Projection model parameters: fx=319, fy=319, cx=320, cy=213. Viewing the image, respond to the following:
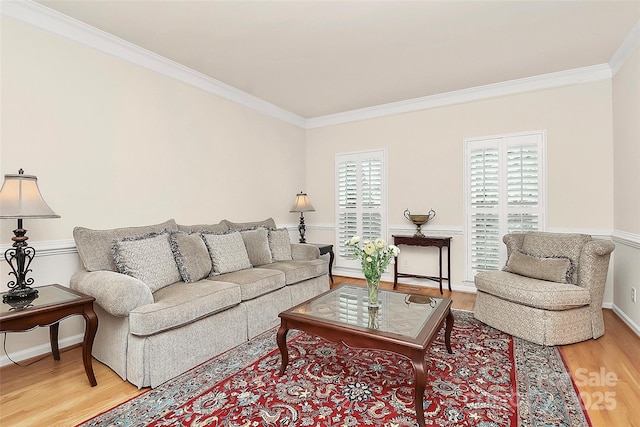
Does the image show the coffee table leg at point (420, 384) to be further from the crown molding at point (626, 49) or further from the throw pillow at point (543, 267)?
the crown molding at point (626, 49)

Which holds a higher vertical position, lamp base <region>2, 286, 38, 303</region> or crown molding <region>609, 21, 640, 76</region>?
crown molding <region>609, 21, 640, 76</region>

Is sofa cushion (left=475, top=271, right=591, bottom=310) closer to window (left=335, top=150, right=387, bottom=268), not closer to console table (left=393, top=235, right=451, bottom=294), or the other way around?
console table (left=393, top=235, right=451, bottom=294)

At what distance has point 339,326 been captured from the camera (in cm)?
199

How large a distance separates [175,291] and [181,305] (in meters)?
0.29

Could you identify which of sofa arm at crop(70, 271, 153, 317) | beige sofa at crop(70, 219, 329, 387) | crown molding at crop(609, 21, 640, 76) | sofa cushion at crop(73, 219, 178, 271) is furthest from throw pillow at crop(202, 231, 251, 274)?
crown molding at crop(609, 21, 640, 76)

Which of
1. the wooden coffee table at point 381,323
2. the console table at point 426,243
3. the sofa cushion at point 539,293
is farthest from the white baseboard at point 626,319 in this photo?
the wooden coffee table at point 381,323

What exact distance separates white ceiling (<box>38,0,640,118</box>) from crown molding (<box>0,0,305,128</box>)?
0.09 meters

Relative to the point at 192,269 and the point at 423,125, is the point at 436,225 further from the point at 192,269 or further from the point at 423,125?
the point at 192,269

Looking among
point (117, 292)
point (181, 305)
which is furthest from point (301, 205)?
point (117, 292)

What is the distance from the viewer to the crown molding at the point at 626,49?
2816 millimetres

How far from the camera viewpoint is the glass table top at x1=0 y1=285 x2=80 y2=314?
6.11 ft

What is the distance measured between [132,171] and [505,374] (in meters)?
3.59

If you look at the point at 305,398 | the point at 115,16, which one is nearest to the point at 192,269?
the point at 305,398

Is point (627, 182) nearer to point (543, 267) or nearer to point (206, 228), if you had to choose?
point (543, 267)
